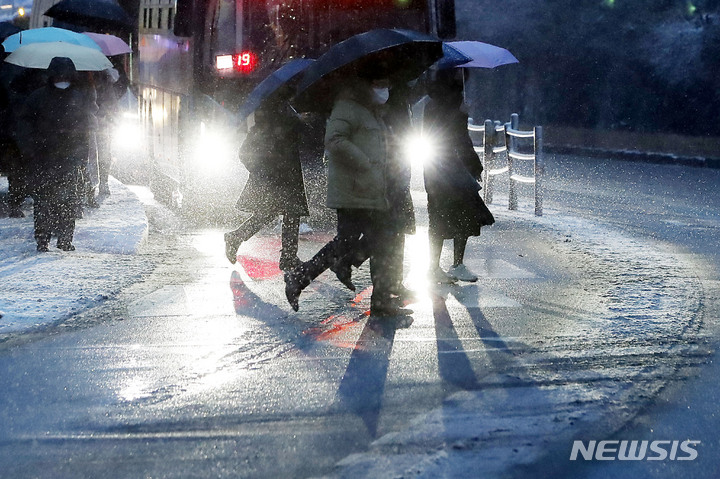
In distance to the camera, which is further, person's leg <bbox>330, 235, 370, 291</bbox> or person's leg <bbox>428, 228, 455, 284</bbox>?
person's leg <bbox>428, 228, 455, 284</bbox>

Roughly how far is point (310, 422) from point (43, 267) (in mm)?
4689

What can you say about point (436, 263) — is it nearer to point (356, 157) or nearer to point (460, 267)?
point (460, 267)

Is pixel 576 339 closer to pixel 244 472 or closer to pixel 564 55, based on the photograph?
pixel 244 472

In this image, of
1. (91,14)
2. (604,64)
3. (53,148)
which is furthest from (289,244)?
(604,64)

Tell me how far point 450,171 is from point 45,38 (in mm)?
5322

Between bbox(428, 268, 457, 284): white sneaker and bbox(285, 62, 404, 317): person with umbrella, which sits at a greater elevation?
bbox(285, 62, 404, 317): person with umbrella

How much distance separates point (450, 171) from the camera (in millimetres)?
8516

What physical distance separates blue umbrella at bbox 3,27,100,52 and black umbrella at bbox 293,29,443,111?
5.34 m

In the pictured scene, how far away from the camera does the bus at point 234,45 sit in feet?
39.7

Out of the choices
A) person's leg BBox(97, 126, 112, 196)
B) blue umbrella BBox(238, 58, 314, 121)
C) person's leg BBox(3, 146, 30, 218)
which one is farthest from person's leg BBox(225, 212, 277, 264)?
person's leg BBox(97, 126, 112, 196)

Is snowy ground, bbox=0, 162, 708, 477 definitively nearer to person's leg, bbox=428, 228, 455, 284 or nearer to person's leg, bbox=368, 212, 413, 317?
person's leg, bbox=428, 228, 455, 284

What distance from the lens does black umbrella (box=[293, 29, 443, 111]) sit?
270 inches

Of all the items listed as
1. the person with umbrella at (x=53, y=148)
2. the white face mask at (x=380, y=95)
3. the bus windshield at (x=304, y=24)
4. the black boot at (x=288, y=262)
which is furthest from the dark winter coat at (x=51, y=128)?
the white face mask at (x=380, y=95)

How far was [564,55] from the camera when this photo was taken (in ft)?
103
